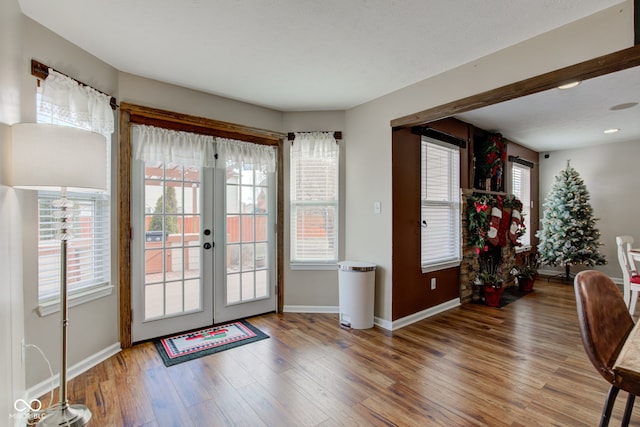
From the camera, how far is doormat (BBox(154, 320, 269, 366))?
271 centimetres

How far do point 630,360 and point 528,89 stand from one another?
1.89 meters

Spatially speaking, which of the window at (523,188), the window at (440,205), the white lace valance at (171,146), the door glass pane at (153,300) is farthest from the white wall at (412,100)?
the window at (523,188)

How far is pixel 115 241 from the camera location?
2.75 meters

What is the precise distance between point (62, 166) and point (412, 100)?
9.34ft

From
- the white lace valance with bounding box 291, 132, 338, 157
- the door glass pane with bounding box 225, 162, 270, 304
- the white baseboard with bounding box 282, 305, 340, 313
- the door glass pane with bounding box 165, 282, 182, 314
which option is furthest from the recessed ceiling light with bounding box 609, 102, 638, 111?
the door glass pane with bounding box 165, 282, 182, 314

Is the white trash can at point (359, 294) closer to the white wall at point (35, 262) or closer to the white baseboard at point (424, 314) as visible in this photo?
the white baseboard at point (424, 314)

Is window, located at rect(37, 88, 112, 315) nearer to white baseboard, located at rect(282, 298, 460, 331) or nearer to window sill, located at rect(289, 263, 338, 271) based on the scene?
window sill, located at rect(289, 263, 338, 271)

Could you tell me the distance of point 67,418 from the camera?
1.80 m

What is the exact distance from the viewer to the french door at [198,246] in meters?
2.97

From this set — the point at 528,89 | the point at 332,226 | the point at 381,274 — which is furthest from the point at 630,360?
the point at 332,226

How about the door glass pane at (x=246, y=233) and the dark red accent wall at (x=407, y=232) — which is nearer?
the dark red accent wall at (x=407, y=232)

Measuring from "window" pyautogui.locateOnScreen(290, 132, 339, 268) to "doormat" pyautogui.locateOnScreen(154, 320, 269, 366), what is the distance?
3.29 ft

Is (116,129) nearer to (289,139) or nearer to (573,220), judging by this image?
(289,139)

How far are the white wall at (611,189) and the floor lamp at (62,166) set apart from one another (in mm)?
7438
